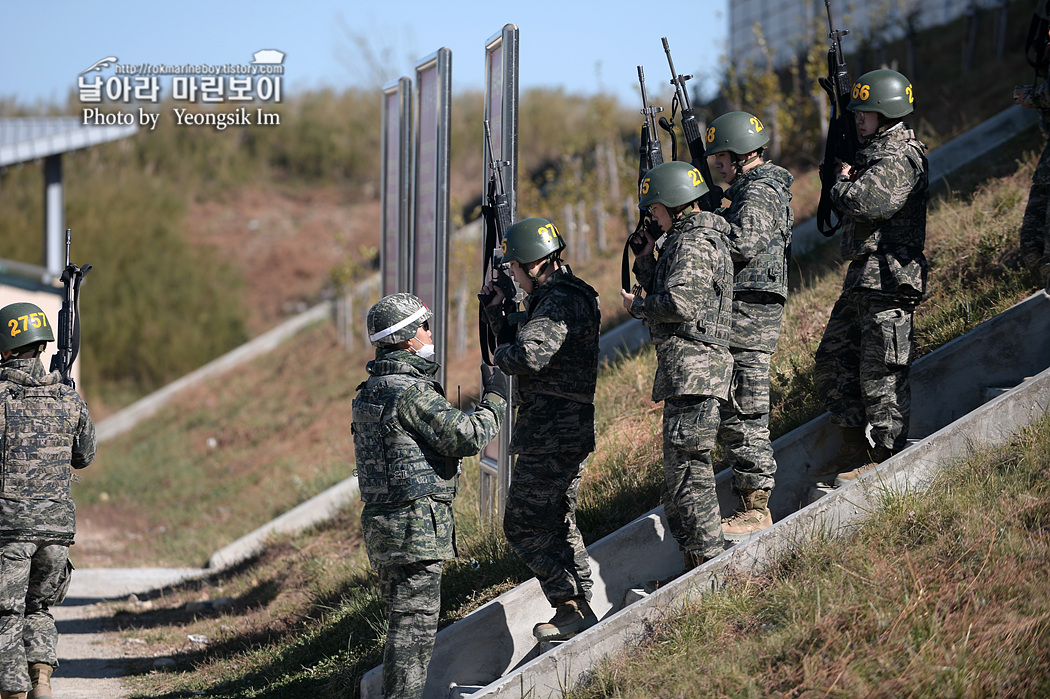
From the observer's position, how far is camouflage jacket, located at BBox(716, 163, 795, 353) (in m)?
4.75

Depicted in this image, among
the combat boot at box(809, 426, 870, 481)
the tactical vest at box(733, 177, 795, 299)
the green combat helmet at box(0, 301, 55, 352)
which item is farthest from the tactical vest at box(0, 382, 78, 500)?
the combat boot at box(809, 426, 870, 481)

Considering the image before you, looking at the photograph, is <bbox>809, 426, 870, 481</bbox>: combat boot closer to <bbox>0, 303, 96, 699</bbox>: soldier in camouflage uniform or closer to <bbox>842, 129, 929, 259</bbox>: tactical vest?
<bbox>842, 129, 929, 259</bbox>: tactical vest

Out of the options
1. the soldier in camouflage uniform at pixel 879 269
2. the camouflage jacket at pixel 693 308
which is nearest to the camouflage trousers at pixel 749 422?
the camouflage jacket at pixel 693 308

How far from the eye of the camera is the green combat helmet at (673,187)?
4.57 meters

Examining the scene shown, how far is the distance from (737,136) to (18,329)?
13.9 ft

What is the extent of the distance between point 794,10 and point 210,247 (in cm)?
1715

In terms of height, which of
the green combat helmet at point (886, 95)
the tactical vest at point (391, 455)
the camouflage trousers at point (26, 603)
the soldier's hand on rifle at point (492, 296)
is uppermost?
the green combat helmet at point (886, 95)

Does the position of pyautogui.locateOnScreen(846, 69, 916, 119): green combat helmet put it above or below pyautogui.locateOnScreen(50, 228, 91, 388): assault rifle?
above

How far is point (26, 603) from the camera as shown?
548 cm

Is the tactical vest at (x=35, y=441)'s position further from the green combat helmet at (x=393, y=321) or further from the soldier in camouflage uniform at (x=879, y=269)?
the soldier in camouflage uniform at (x=879, y=269)

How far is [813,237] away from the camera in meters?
9.88

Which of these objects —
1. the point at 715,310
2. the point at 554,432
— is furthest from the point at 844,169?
the point at 554,432

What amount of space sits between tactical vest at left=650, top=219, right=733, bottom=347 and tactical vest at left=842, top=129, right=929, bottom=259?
0.89m

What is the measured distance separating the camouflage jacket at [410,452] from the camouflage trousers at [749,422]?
4.10ft
